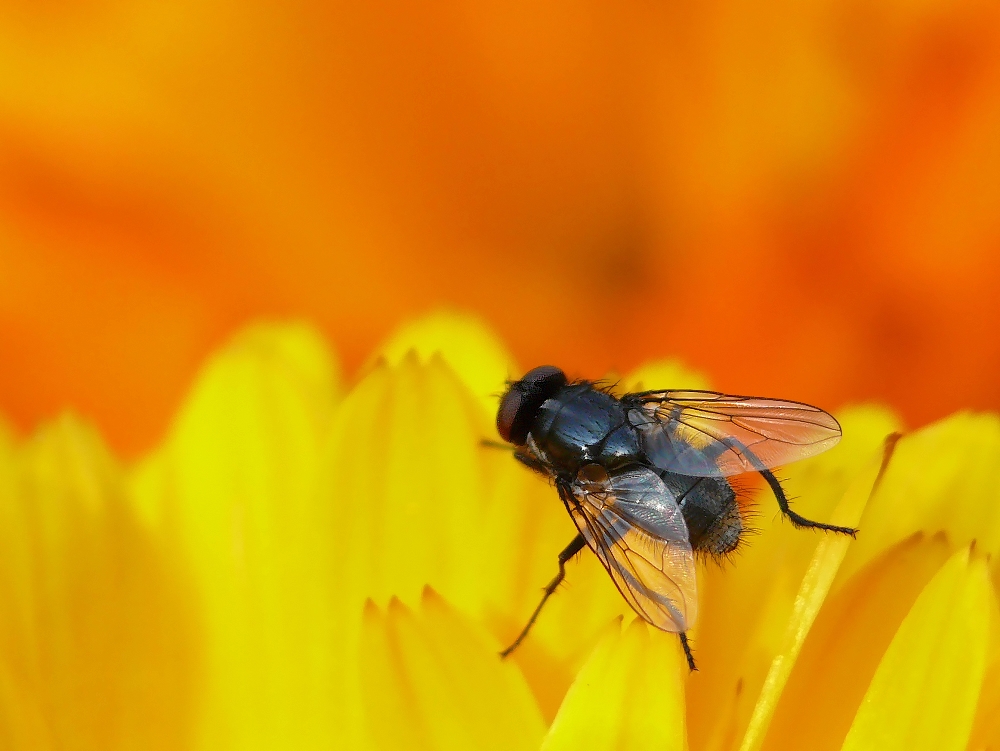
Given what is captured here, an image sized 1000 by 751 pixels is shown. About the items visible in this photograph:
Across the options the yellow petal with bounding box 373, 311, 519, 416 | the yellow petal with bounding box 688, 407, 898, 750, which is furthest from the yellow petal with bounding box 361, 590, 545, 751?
the yellow petal with bounding box 373, 311, 519, 416

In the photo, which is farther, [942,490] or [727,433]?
[727,433]

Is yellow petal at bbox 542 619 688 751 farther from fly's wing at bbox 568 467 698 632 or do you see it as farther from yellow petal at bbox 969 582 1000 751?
yellow petal at bbox 969 582 1000 751

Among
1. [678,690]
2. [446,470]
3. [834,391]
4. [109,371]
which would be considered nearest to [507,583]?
[446,470]

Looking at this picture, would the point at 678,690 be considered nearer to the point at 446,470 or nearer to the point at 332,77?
the point at 446,470

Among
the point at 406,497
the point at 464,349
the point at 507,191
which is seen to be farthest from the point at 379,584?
the point at 507,191

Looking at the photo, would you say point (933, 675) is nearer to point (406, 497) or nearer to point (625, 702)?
point (625, 702)

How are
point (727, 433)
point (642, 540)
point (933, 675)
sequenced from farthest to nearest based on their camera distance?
1. point (727, 433)
2. point (642, 540)
3. point (933, 675)

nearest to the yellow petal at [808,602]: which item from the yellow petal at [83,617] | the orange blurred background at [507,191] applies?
the yellow petal at [83,617]
